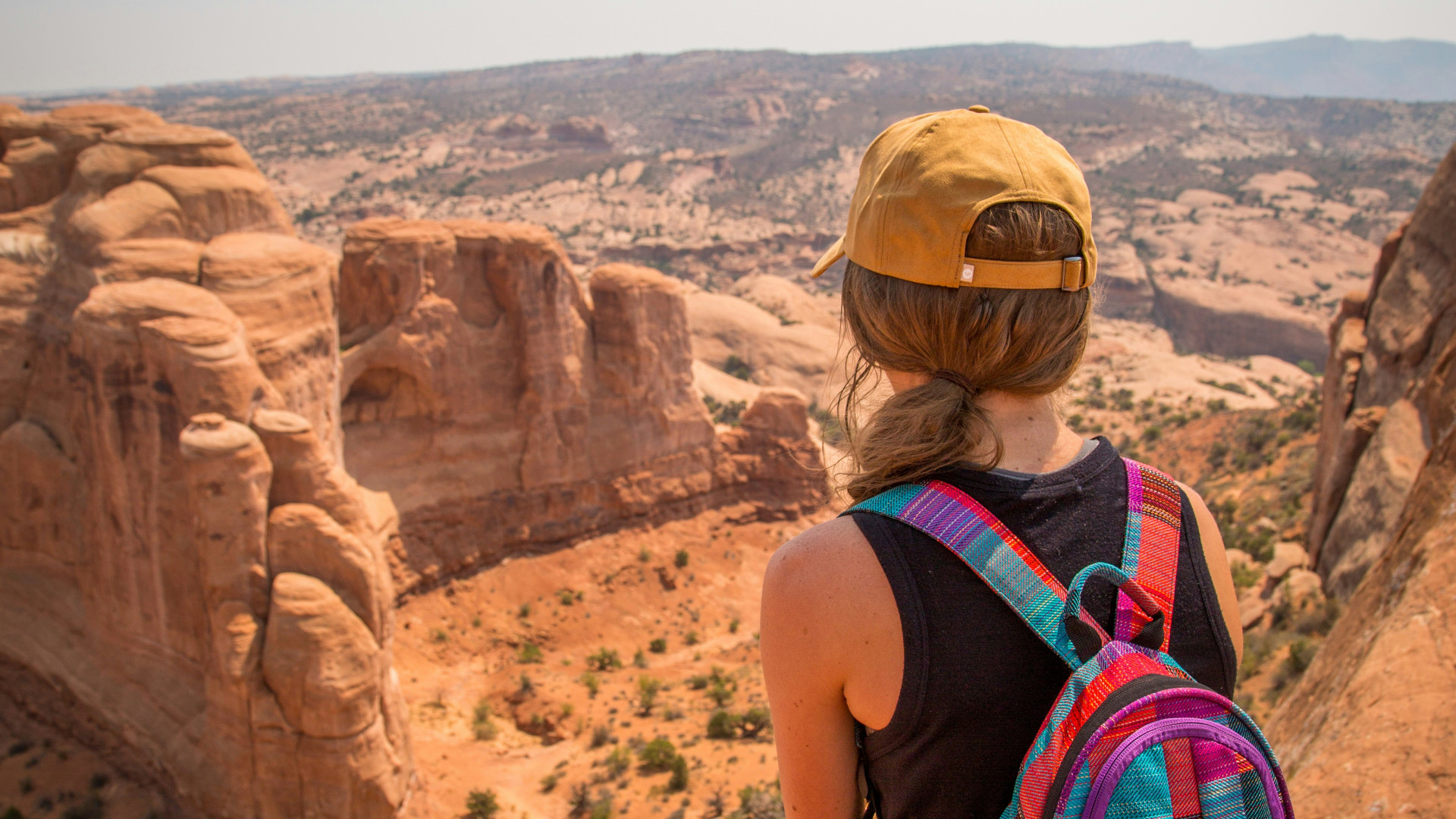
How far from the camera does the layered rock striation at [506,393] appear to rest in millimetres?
18078

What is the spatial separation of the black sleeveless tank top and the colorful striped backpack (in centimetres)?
4

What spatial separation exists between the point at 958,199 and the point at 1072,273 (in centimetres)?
27

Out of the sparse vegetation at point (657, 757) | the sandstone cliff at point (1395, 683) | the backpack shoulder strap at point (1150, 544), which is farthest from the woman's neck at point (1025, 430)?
the sparse vegetation at point (657, 757)

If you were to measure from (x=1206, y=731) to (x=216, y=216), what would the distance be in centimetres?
1523

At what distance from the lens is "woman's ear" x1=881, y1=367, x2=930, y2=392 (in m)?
1.83

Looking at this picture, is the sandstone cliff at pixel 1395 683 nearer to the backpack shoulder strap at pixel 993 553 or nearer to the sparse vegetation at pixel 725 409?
the backpack shoulder strap at pixel 993 553

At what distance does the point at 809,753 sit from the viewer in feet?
5.68

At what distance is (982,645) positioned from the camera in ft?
5.01

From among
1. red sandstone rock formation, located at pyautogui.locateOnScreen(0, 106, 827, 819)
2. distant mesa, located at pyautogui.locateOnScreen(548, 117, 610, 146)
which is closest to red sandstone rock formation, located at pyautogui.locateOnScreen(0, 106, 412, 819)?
red sandstone rock formation, located at pyautogui.locateOnScreen(0, 106, 827, 819)

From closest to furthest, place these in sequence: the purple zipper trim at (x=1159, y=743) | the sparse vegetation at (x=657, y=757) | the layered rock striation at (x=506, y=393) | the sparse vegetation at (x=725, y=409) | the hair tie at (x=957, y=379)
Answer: the purple zipper trim at (x=1159, y=743) < the hair tie at (x=957, y=379) < the sparse vegetation at (x=657, y=757) < the layered rock striation at (x=506, y=393) < the sparse vegetation at (x=725, y=409)

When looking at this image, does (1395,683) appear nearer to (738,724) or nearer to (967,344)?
(967,344)

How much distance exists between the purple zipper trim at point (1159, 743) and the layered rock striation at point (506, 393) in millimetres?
14958

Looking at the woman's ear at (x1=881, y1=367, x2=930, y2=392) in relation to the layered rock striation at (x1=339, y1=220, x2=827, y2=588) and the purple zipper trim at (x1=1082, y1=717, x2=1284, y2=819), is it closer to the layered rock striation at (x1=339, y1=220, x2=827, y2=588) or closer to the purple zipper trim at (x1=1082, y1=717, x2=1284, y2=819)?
the purple zipper trim at (x1=1082, y1=717, x2=1284, y2=819)

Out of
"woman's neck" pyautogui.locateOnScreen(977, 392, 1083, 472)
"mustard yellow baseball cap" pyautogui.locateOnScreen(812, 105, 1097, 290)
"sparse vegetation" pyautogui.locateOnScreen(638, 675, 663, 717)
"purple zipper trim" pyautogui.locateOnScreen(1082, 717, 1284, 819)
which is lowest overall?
"sparse vegetation" pyautogui.locateOnScreen(638, 675, 663, 717)
